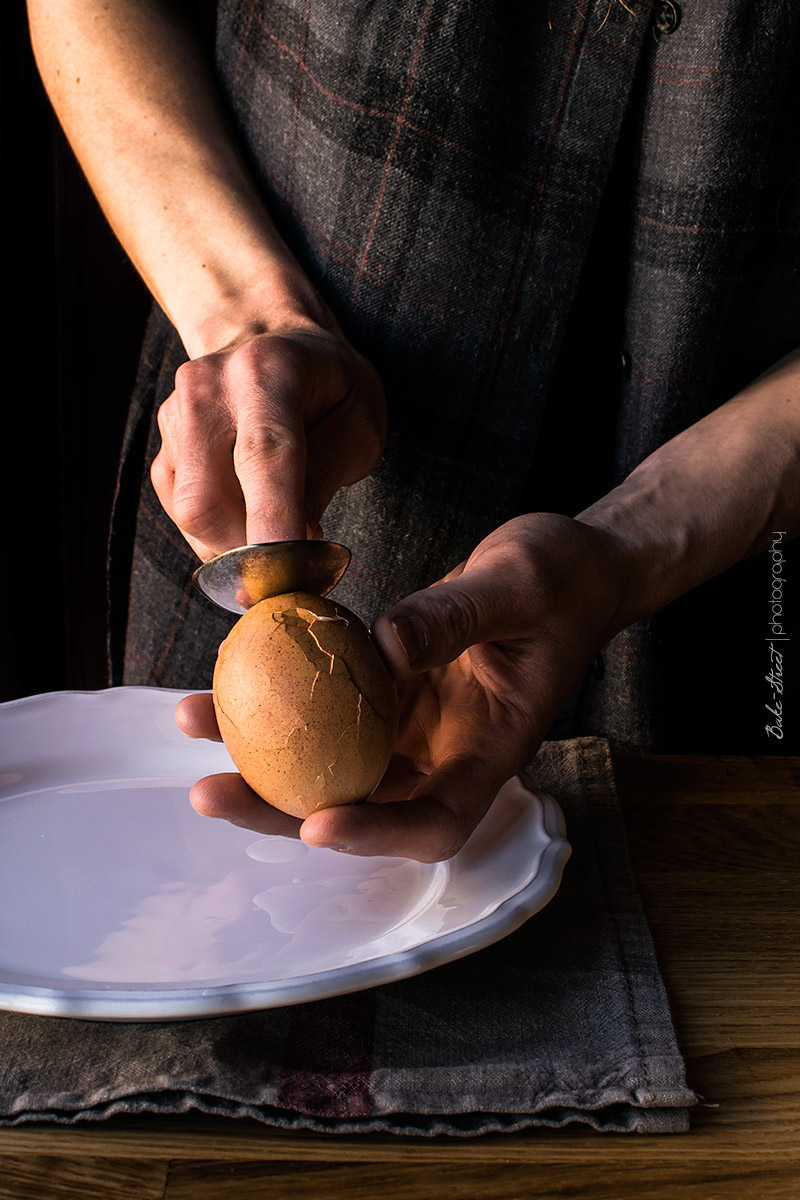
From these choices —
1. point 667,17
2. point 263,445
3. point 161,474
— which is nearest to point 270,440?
point 263,445

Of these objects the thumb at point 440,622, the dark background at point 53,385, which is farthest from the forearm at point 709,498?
the dark background at point 53,385

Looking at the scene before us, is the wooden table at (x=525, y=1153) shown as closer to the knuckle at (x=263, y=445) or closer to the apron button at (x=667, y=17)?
the knuckle at (x=263, y=445)

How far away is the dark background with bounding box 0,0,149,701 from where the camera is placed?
1.80 m

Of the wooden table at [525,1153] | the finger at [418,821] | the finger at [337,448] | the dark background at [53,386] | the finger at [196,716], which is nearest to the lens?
the wooden table at [525,1153]

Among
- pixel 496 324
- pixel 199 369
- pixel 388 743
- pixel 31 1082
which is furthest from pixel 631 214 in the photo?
pixel 31 1082

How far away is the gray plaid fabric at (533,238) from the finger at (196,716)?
1.28 ft

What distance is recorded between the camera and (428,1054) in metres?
0.63

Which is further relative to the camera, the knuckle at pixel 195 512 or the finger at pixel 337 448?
the finger at pixel 337 448

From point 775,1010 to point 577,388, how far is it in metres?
0.74

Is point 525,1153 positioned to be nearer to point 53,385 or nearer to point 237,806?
point 237,806

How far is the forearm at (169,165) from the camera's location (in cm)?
103

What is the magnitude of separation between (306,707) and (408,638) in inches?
4.1

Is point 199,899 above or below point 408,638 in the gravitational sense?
below

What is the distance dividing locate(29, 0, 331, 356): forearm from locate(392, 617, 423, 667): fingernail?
413 millimetres
